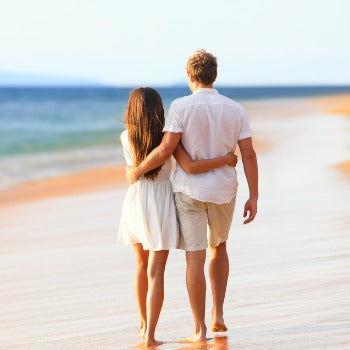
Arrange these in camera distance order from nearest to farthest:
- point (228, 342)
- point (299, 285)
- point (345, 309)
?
point (228, 342)
point (345, 309)
point (299, 285)

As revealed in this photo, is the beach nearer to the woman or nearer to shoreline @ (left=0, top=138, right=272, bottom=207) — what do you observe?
shoreline @ (left=0, top=138, right=272, bottom=207)

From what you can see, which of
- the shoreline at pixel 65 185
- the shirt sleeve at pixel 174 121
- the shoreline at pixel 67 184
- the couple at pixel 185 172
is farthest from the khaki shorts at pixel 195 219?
the shoreline at pixel 67 184

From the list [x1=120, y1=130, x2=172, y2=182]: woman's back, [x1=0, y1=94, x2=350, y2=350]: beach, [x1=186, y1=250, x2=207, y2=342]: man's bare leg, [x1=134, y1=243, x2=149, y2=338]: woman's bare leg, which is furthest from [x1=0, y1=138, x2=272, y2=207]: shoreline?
[x1=186, y1=250, x2=207, y2=342]: man's bare leg

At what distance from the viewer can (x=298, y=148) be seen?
20.3 meters

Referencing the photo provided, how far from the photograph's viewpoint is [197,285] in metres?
5.41

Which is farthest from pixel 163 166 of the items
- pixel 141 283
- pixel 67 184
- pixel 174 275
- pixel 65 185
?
pixel 67 184

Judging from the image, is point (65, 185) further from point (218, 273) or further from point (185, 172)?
point (185, 172)

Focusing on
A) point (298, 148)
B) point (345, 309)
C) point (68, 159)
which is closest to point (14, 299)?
point (345, 309)

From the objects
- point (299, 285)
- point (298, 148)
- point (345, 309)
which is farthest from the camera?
point (298, 148)

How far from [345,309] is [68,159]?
1678cm

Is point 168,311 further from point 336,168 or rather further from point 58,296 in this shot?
point 336,168

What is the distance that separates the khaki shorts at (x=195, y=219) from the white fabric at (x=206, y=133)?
0.16 ft

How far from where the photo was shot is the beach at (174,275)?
5496 mm

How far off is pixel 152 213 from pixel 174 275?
1.86 m
